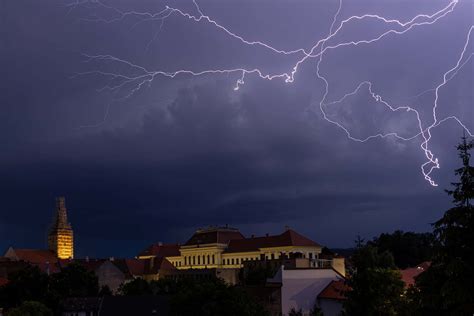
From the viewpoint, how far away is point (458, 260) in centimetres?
1728

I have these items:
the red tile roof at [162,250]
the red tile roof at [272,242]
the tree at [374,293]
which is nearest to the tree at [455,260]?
the tree at [374,293]

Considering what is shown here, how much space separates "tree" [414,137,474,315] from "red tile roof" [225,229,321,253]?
297 ft

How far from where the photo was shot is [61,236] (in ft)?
491

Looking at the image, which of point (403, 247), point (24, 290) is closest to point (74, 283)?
point (24, 290)

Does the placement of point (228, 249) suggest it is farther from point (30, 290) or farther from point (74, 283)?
point (30, 290)

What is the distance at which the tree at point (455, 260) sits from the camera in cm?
1720

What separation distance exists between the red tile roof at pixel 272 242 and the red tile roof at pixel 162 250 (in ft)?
58.0

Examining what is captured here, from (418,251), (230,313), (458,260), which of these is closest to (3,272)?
(418,251)

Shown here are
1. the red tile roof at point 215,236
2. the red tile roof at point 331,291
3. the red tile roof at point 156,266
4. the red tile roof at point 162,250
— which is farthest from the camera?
the red tile roof at point 162,250

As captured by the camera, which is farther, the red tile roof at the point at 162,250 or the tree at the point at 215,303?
the red tile roof at the point at 162,250

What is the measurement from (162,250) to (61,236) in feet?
89.7

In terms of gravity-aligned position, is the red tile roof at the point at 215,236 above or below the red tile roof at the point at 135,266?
above

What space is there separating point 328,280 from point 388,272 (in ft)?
69.9

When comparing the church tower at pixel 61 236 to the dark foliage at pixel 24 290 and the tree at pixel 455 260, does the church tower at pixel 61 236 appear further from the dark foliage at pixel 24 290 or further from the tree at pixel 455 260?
the tree at pixel 455 260
